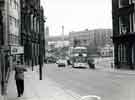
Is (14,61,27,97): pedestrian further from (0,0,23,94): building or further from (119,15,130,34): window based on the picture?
(119,15,130,34): window

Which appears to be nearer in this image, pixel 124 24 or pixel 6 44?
pixel 6 44

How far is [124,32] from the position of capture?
2856cm

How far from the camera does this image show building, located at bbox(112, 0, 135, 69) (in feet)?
90.1

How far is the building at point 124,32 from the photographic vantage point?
2747 cm

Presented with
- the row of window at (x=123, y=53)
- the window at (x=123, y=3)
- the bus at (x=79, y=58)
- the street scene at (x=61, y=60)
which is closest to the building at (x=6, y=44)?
the street scene at (x=61, y=60)

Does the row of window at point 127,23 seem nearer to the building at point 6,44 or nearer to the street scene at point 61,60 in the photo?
the street scene at point 61,60

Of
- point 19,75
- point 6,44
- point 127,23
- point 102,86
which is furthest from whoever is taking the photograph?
point 127,23

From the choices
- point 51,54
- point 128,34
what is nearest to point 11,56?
point 128,34

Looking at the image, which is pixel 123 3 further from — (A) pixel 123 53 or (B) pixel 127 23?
(A) pixel 123 53

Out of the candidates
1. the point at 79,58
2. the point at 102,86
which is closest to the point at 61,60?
the point at 79,58

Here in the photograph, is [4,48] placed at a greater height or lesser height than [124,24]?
lesser

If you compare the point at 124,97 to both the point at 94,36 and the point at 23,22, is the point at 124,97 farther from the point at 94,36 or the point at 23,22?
the point at 94,36

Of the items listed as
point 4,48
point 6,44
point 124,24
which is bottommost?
point 4,48

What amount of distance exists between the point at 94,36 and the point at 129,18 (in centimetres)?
2104
